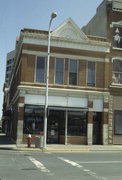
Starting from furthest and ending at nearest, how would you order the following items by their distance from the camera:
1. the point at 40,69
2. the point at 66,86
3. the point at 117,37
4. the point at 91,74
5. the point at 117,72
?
the point at 117,37
the point at 117,72
the point at 91,74
the point at 66,86
the point at 40,69

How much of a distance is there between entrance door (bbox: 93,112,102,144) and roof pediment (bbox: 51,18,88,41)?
7257 millimetres

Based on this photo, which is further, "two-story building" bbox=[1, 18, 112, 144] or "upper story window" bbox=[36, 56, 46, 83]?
"upper story window" bbox=[36, 56, 46, 83]

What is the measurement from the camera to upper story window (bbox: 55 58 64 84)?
91.8 ft

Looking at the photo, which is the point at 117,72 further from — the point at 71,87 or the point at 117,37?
the point at 71,87

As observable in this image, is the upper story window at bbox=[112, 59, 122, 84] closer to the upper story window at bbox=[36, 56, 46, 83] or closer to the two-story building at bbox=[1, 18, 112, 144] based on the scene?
the two-story building at bbox=[1, 18, 112, 144]

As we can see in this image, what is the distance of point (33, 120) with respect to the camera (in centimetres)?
2706

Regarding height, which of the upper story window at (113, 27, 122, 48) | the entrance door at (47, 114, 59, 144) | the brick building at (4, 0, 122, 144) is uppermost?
the upper story window at (113, 27, 122, 48)

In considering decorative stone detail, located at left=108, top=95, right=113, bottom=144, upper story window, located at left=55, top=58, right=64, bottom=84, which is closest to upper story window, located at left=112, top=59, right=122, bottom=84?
decorative stone detail, located at left=108, top=95, right=113, bottom=144

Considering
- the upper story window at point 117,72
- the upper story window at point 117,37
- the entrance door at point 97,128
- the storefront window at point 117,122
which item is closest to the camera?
the entrance door at point 97,128

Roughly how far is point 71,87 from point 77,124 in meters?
3.38

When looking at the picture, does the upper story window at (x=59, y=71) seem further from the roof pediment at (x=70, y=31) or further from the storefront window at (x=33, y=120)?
the storefront window at (x=33, y=120)

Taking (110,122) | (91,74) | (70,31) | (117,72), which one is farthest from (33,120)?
(117,72)

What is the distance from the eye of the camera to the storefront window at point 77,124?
27.9 meters

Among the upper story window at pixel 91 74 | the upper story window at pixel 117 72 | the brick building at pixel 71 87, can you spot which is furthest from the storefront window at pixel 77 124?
the upper story window at pixel 117 72
